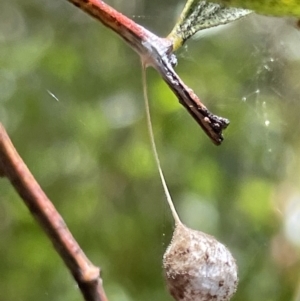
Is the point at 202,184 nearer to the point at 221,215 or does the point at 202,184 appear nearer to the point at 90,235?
the point at 221,215

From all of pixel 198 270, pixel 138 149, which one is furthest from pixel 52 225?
pixel 138 149

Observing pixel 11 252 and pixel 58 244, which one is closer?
pixel 58 244

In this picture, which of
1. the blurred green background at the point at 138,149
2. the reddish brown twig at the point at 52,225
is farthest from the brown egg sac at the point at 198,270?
the blurred green background at the point at 138,149

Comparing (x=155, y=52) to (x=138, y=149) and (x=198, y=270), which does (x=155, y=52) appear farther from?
(x=138, y=149)

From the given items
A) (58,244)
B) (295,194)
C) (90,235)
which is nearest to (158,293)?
(90,235)

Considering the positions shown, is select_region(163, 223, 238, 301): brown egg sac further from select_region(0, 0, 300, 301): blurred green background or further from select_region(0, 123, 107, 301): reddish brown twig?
select_region(0, 0, 300, 301): blurred green background

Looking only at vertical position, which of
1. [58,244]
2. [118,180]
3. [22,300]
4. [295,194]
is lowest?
[22,300]

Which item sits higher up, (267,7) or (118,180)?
(267,7)
